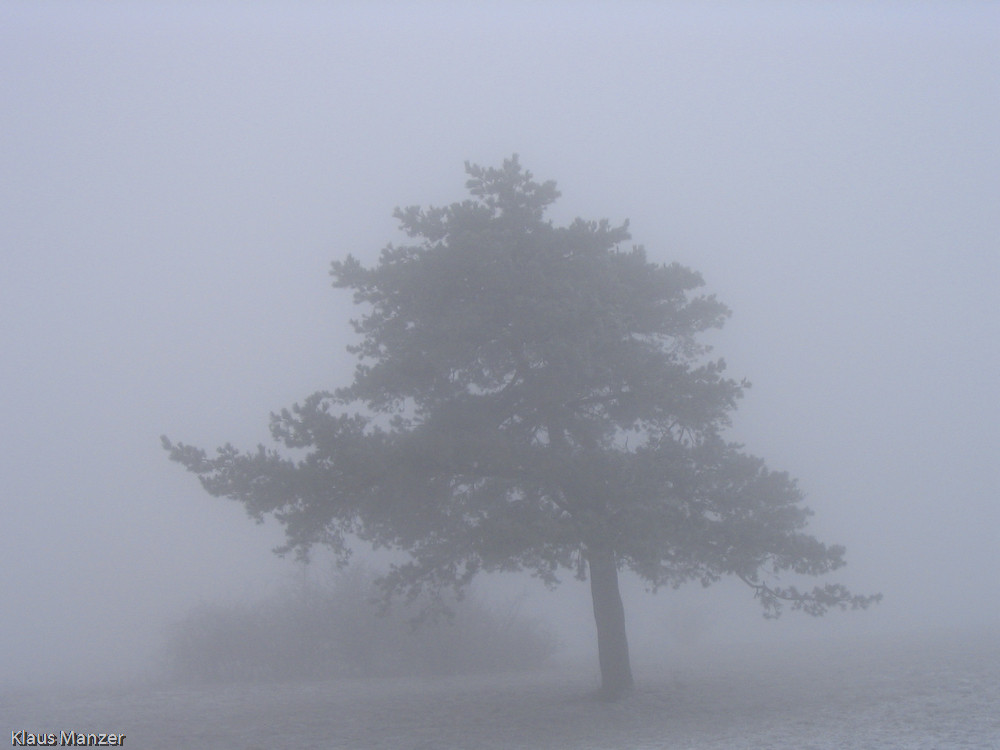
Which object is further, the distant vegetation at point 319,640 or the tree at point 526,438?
the distant vegetation at point 319,640

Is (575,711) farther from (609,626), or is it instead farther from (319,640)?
(319,640)

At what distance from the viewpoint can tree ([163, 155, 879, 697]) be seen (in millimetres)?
17875

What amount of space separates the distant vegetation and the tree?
6.67 meters

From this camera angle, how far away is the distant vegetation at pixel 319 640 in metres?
26.4

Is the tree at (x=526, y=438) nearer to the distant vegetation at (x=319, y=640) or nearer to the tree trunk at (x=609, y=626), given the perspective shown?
the tree trunk at (x=609, y=626)

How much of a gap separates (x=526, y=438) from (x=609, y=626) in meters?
3.74

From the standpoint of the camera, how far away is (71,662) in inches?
1713

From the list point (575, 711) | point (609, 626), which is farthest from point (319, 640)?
point (575, 711)

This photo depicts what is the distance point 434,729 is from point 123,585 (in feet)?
198

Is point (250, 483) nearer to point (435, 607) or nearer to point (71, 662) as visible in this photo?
point (435, 607)

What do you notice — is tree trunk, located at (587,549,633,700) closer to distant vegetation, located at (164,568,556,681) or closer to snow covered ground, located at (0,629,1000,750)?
snow covered ground, located at (0,629,1000,750)

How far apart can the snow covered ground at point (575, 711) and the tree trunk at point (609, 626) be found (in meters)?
0.47

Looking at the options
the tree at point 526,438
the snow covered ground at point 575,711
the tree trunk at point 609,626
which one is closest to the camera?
the snow covered ground at point 575,711

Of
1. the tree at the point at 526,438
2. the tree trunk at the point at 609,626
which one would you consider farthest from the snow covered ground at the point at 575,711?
the tree at the point at 526,438
